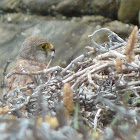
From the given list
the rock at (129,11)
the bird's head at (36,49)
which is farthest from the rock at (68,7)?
the bird's head at (36,49)

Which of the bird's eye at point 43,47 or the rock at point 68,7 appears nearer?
the bird's eye at point 43,47

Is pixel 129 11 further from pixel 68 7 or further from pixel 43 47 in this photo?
pixel 43 47

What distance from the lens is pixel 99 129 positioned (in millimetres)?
2449

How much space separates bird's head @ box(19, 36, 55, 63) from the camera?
416 cm

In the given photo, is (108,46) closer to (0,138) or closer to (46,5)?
(0,138)

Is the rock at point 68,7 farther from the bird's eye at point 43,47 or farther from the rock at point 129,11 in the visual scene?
the bird's eye at point 43,47

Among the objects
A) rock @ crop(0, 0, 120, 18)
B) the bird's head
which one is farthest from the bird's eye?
rock @ crop(0, 0, 120, 18)

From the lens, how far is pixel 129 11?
5.29 meters

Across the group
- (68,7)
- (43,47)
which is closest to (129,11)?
(68,7)

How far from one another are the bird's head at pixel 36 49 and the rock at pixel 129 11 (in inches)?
61.1

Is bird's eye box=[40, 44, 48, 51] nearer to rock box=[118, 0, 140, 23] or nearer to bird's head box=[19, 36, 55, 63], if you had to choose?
bird's head box=[19, 36, 55, 63]

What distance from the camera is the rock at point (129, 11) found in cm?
521

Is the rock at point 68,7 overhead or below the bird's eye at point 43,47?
overhead

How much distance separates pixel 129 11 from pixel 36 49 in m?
1.72
